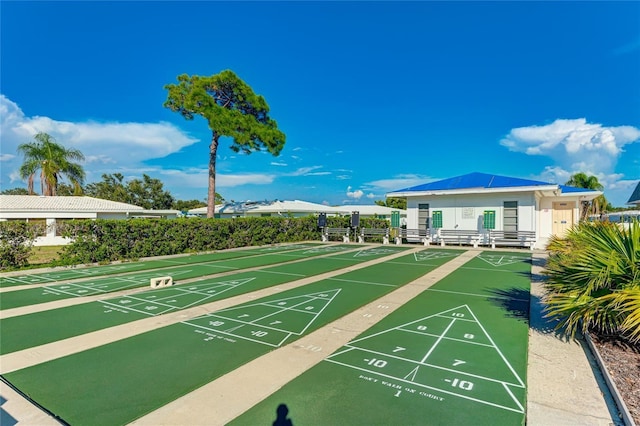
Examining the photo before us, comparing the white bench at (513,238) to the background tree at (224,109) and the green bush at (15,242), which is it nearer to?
the background tree at (224,109)

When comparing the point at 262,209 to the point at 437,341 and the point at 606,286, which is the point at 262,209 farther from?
the point at 606,286

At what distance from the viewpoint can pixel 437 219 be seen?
20453mm

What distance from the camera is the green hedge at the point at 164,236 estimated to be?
12703 mm

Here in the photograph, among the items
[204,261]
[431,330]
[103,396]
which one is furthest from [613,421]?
[204,261]

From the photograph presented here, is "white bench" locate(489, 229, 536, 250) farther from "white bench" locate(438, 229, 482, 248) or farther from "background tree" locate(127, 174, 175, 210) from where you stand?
"background tree" locate(127, 174, 175, 210)

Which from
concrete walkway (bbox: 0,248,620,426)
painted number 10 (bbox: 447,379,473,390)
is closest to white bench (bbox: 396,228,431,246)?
concrete walkway (bbox: 0,248,620,426)

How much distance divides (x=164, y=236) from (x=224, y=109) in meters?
9.03

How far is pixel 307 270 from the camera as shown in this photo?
1132 cm

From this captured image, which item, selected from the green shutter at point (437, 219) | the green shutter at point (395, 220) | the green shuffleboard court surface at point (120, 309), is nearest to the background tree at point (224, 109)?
the green shutter at point (395, 220)

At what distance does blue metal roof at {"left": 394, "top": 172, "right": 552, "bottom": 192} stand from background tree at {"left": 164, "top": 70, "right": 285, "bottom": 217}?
984 centimetres

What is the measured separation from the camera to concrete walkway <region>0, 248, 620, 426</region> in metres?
3.03

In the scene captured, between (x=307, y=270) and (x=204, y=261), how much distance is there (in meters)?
4.74

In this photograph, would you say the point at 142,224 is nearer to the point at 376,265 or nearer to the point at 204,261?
the point at 204,261

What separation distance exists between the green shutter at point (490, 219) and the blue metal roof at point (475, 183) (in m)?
1.50
